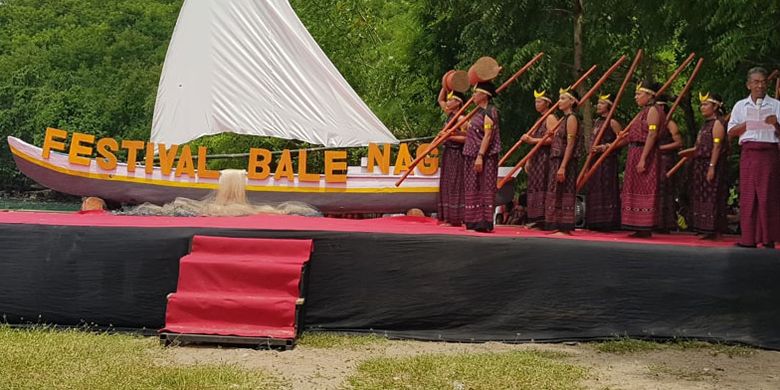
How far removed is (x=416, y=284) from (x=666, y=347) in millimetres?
1689

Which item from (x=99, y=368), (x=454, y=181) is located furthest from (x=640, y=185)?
(x=99, y=368)

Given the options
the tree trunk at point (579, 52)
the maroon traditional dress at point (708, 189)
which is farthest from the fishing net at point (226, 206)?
the tree trunk at point (579, 52)

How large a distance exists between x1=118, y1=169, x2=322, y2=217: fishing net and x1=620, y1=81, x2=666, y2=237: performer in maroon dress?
3177 mm

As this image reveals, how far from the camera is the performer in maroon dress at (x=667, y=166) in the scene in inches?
258

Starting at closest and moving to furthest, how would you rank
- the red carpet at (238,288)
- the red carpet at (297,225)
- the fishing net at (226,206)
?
the red carpet at (238,288) < the red carpet at (297,225) < the fishing net at (226,206)

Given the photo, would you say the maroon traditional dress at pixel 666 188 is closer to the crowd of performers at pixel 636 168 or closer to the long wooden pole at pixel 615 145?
the crowd of performers at pixel 636 168

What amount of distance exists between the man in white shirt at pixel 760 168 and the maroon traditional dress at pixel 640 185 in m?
0.68

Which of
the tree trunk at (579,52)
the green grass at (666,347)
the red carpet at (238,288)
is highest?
the tree trunk at (579,52)

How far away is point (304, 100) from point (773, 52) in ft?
17.1

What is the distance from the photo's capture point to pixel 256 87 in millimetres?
9992

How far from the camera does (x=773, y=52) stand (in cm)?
885

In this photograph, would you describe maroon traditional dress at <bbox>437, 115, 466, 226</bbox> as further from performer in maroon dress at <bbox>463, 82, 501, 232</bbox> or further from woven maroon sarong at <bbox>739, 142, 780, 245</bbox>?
woven maroon sarong at <bbox>739, 142, 780, 245</bbox>

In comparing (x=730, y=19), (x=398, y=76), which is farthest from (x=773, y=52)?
(x=398, y=76)

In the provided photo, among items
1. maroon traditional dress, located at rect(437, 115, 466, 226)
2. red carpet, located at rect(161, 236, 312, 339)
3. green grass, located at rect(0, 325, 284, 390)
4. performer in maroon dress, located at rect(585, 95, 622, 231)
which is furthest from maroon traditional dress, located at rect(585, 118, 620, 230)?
green grass, located at rect(0, 325, 284, 390)
